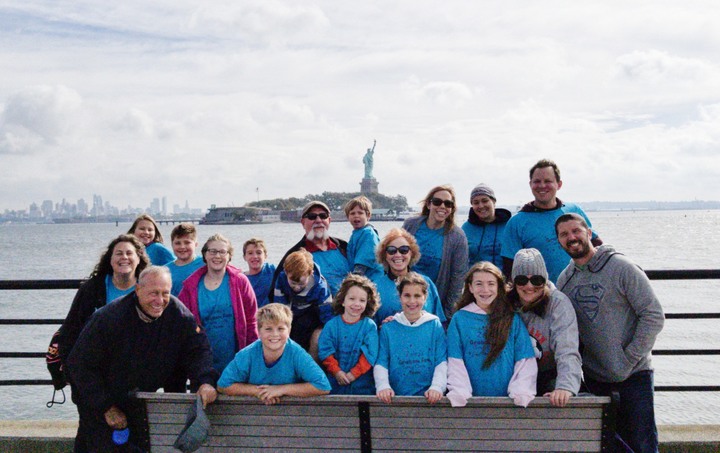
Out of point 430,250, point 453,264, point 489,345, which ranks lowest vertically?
point 489,345

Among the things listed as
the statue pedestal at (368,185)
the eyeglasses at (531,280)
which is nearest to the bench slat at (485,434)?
the eyeglasses at (531,280)

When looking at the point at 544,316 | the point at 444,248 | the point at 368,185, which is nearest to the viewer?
the point at 544,316

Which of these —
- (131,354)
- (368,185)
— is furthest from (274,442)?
(368,185)

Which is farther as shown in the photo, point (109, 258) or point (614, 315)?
point (109, 258)

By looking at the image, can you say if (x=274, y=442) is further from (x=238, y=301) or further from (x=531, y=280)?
(x=531, y=280)

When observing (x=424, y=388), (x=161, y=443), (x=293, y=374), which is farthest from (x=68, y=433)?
(x=424, y=388)

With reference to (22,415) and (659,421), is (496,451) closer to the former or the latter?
(659,421)

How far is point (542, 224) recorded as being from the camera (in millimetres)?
4461

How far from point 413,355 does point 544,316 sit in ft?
2.55

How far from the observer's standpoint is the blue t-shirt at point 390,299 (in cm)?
416

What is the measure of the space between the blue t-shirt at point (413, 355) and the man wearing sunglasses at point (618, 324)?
2.77 ft

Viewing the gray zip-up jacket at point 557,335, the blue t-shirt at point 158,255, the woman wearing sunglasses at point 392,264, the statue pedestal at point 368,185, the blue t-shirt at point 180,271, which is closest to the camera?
the gray zip-up jacket at point 557,335

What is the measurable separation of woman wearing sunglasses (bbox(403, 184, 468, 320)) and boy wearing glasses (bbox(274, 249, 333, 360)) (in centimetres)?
87

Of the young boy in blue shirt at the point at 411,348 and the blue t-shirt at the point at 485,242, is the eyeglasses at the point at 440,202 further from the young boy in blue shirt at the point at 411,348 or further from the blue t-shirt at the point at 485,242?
the young boy in blue shirt at the point at 411,348
